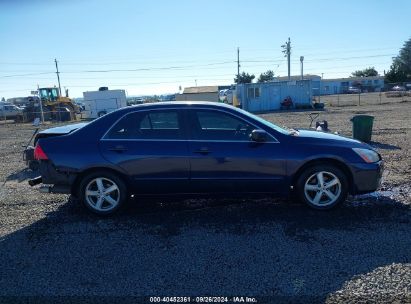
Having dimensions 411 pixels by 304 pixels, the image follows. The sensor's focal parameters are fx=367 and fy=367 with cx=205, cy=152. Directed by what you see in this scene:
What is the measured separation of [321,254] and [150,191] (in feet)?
8.02

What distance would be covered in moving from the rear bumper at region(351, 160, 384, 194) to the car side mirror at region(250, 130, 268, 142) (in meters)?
1.28

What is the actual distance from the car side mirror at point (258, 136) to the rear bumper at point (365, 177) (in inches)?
50.6

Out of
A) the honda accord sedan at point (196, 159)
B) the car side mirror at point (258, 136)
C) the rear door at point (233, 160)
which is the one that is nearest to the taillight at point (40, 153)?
the honda accord sedan at point (196, 159)

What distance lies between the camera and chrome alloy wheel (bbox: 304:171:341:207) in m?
5.10

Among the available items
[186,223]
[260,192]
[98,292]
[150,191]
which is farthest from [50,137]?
[260,192]

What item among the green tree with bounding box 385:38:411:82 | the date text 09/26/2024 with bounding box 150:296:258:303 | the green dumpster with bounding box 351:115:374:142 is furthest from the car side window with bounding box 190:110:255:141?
the green tree with bounding box 385:38:411:82

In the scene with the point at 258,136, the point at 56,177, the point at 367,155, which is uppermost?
the point at 258,136

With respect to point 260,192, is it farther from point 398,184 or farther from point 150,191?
point 398,184

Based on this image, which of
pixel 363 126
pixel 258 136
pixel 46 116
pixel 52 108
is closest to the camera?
pixel 258 136

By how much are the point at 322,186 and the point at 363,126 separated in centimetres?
717

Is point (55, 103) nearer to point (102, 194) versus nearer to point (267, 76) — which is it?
point (102, 194)

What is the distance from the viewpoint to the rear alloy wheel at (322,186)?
16.7ft

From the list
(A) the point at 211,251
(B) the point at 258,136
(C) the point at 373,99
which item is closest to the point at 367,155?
(B) the point at 258,136

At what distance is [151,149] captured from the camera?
506cm
